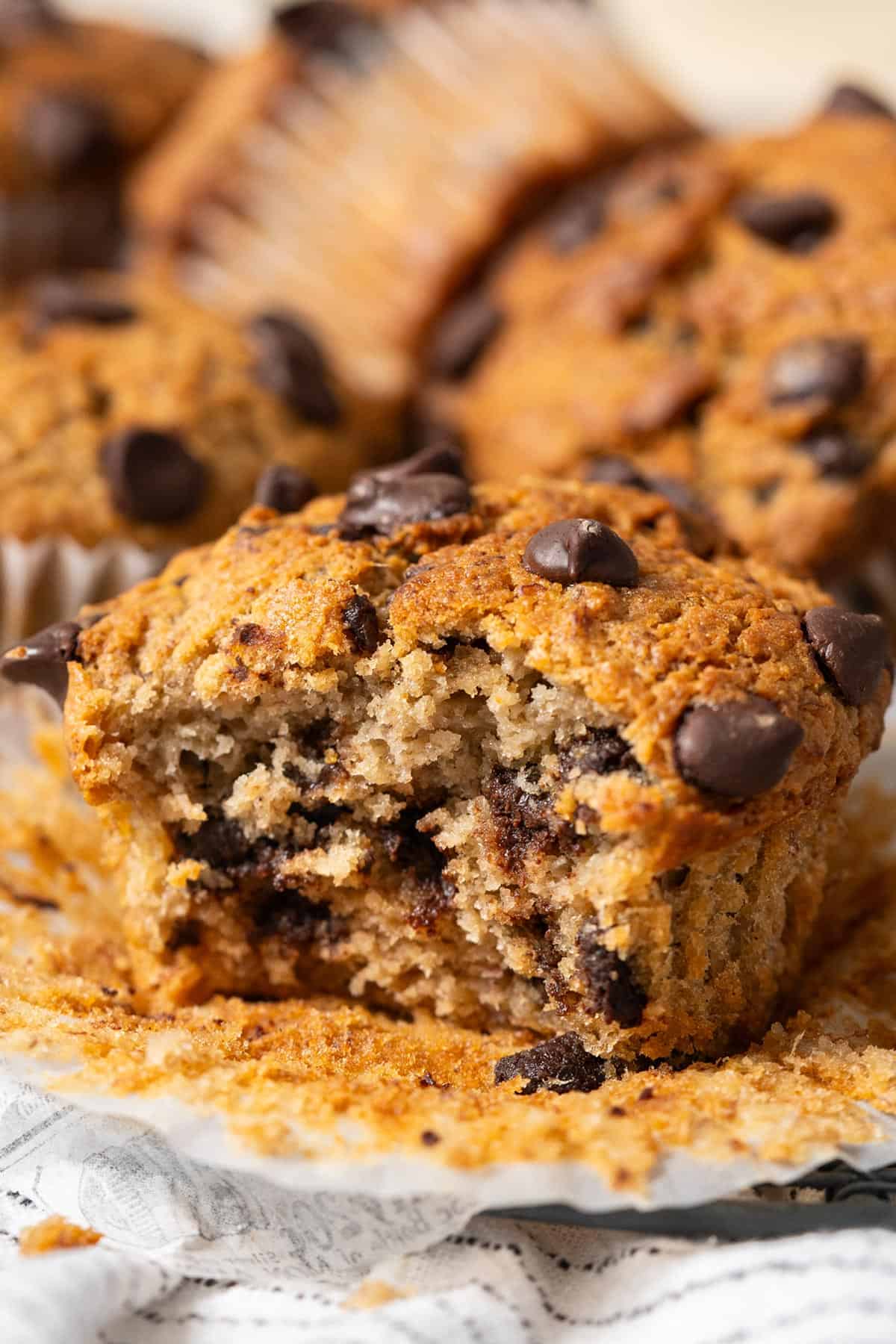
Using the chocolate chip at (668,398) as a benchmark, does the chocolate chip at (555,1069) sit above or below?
below

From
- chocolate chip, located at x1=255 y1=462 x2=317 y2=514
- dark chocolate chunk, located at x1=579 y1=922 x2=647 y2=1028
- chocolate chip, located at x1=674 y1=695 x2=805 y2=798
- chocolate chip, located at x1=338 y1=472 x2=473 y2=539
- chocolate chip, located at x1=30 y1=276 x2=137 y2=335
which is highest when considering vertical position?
chocolate chip, located at x1=30 y1=276 x2=137 y2=335

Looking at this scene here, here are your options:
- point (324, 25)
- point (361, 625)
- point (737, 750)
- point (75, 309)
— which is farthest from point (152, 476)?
point (324, 25)

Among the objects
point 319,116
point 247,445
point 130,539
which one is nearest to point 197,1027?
point 130,539

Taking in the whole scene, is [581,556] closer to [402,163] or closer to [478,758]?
[478,758]

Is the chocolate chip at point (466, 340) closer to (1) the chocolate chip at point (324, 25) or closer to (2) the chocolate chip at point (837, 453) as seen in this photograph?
(2) the chocolate chip at point (837, 453)

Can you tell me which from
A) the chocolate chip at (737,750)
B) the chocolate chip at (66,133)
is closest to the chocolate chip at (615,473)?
the chocolate chip at (737,750)

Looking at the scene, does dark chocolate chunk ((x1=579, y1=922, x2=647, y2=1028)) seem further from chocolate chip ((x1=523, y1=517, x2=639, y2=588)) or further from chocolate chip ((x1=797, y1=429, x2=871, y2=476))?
chocolate chip ((x1=797, y1=429, x2=871, y2=476))

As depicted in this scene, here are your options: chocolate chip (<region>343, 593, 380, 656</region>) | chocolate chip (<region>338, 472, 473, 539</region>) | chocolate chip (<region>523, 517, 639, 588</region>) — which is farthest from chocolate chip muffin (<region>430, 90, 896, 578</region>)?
chocolate chip (<region>343, 593, 380, 656</region>)
